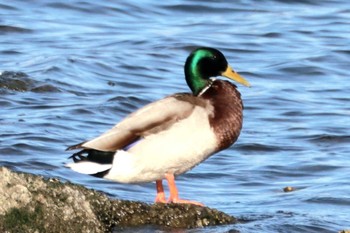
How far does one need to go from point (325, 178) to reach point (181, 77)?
4849 mm

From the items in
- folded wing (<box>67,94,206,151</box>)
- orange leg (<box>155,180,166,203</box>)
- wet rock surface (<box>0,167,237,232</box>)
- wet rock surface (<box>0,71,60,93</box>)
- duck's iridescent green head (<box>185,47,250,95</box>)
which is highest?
duck's iridescent green head (<box>185,47,250,95</box>)

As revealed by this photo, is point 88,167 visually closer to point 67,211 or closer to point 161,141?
point 161,141

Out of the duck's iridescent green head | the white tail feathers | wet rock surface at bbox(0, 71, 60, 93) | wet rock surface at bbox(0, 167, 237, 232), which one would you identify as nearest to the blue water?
wet rock surface at bbox(0, 71, 60, 93)

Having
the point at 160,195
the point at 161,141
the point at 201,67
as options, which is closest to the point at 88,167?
the point at 161,141

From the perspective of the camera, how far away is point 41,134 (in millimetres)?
11719

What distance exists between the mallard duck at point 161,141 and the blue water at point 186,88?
536mm

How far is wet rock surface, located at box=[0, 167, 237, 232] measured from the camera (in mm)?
6586

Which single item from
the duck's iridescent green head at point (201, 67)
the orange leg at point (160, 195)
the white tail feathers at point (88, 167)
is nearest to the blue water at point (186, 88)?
the orange leg at point (160, 195)

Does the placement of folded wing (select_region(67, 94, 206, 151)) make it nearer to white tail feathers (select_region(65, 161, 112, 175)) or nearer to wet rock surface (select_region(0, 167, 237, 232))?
white tail feathers (select_region(65, 161, 112, 175))

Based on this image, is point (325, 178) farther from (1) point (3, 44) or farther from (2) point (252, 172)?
(1) point (3, 44)

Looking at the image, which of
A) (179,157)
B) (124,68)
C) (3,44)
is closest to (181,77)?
(124,68)

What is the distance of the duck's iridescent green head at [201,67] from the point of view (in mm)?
8219

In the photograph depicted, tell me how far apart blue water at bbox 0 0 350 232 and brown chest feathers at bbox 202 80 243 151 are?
57 cm

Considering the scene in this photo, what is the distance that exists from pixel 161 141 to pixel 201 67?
766mm
